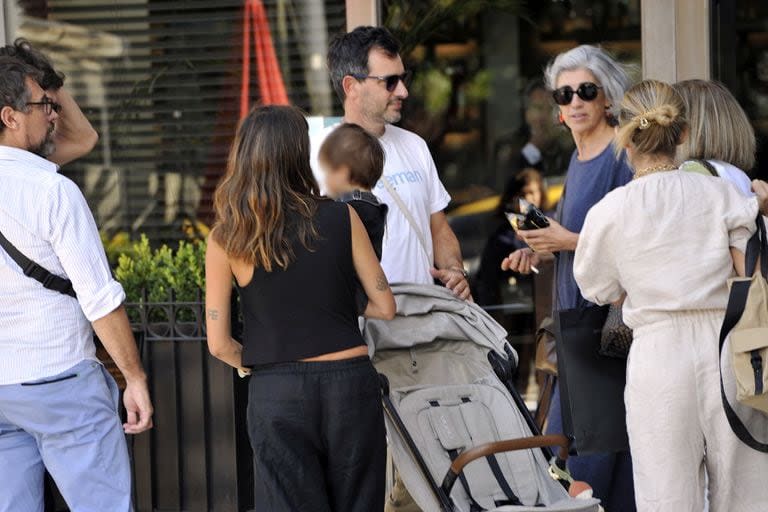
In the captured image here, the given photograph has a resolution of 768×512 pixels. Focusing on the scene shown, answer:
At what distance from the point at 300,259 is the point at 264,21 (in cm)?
396

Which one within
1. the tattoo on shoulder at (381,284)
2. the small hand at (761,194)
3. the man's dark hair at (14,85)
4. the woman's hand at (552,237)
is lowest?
the tattoo on shoulder at (381,284)

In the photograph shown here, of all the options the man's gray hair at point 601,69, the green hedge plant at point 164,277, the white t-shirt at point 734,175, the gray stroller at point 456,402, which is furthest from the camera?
the green hedge plant at point 164,277

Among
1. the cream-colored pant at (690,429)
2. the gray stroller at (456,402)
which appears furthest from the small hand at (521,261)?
the cream-colored pant at (690,429)

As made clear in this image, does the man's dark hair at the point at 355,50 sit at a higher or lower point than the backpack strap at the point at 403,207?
higher

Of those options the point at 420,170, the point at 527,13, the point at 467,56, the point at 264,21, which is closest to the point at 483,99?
the point at 467,56

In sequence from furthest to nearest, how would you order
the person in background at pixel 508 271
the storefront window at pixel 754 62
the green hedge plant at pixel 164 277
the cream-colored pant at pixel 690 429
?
1. the storefront window at pixel 754 62
2. the person in background at pixel 508 271
3. the green hedge plant at pixel 164 277
4. the cream-colored pant at pixel 690 429

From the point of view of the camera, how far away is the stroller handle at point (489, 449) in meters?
4.09

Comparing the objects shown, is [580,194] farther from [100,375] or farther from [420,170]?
[100,375]

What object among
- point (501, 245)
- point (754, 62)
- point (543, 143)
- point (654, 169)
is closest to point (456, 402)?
point (654, 169)

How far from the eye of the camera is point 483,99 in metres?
12.1

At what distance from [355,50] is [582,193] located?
1049mm

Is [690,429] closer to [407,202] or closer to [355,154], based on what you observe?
[355,154]

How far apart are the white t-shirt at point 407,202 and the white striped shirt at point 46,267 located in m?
1.18

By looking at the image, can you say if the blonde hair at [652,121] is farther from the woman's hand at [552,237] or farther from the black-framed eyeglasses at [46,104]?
the black-framed eyeglasses at [46,104]
